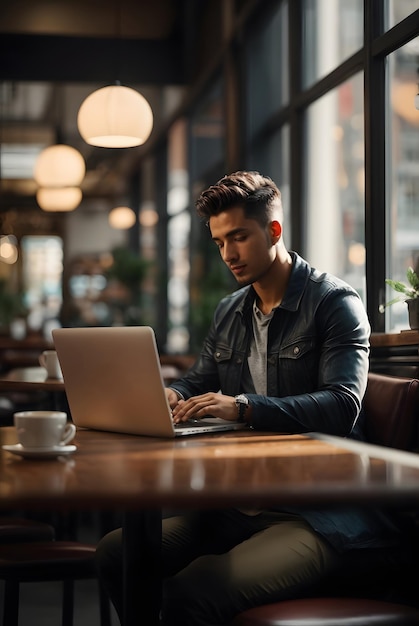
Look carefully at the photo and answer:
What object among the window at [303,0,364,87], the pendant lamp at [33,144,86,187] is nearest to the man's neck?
the window at [303,0,364,87]

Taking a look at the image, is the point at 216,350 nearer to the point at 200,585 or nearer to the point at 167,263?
the point at 200,585

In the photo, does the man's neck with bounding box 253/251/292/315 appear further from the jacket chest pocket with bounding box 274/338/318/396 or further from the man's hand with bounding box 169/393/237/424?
the man's hand with bounding box 169/393/237/424

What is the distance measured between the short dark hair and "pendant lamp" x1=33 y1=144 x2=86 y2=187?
5320mm

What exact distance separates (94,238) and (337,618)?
15213mm

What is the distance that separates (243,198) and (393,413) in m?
0.69

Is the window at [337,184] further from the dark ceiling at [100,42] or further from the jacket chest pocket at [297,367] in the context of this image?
the dark ceiling at [100,42]

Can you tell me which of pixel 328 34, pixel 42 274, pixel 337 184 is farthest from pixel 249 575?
pixel 42 274

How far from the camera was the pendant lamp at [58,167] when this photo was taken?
7672mm

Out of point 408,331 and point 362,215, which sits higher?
point 362,215

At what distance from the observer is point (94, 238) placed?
1653cm

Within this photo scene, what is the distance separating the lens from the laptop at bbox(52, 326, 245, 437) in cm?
199

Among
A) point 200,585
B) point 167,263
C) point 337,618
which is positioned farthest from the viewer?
point 167,263

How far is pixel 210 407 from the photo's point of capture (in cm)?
208

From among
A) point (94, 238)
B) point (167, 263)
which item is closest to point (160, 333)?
point (167, 263)
